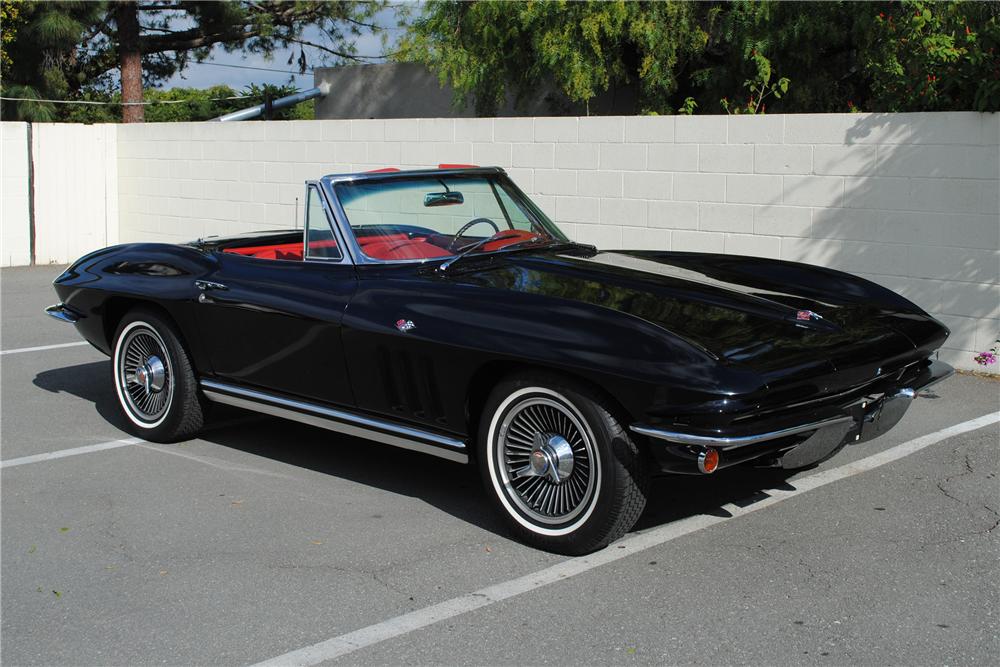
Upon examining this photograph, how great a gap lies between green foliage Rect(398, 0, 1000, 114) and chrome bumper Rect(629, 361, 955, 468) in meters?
6.04

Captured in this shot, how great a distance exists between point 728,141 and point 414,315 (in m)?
4.84

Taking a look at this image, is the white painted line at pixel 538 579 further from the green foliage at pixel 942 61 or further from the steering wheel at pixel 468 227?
the green foliage at pixel 942 61

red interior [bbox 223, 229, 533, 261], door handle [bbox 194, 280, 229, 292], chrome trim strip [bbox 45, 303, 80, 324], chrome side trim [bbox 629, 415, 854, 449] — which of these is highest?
red interior [bbox 223, 229, 533, 261]

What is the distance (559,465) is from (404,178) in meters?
1.96

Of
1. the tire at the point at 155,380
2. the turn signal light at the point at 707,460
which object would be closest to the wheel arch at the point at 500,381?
the turn signal light at the point at 707,460

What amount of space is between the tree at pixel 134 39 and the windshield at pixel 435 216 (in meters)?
15.8

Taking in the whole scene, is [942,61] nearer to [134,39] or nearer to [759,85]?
[759,85]

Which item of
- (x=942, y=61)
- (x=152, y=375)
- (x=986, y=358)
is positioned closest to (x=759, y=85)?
(x=942, y=61)

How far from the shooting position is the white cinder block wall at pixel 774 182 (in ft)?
25.2

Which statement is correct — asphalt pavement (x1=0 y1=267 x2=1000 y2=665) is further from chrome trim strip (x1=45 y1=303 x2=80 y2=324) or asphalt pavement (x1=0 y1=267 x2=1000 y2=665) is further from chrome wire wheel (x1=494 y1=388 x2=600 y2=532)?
chrome trim strip (x1=45 y1=303 x2=80 y2=324)

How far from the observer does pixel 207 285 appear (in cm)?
562

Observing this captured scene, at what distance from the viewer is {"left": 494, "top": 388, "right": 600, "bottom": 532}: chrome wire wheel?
4.24 meters

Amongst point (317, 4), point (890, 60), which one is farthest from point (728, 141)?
point (317, 4)

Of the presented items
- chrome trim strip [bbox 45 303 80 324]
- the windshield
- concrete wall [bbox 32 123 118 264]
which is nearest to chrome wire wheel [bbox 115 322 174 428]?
chrome trim strip [bbox 45 303 80 324]
